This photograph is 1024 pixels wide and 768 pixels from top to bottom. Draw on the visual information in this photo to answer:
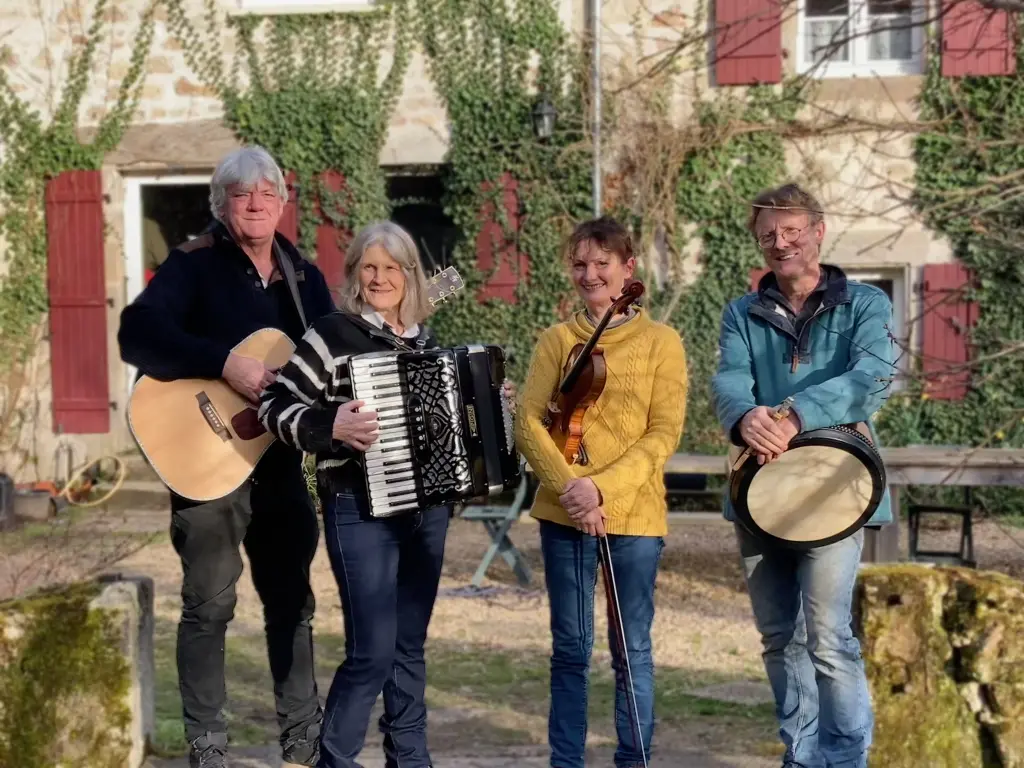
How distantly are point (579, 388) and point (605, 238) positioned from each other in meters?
0.46

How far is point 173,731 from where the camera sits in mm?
4562

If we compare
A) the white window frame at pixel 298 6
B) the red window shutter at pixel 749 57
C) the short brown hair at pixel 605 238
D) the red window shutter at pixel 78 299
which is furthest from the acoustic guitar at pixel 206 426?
the red window shutter at pixel 78 299

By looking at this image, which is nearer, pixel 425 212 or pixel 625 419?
pixel 625 419

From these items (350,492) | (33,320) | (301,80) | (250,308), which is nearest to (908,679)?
(350,492)

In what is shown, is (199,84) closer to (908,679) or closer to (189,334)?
(189,334)

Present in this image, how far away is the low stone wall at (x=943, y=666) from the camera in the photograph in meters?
3.84

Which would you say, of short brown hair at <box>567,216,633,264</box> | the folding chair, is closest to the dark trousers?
short brown hair at <box>567,216,633,264</box>

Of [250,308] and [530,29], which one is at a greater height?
[530,29]

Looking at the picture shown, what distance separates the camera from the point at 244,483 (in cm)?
389

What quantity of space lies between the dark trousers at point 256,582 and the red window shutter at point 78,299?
295 inches

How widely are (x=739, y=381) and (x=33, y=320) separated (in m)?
8.75

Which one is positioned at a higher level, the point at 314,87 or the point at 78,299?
the point at 314,87

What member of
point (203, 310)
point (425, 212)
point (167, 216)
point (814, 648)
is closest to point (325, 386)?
point (203, 310)

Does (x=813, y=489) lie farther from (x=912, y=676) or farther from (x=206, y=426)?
(x=206, y=426)
